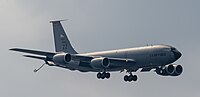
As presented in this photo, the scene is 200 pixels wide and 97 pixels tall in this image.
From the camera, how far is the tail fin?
130250 millimetres

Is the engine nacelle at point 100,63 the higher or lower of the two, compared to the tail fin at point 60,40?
lower

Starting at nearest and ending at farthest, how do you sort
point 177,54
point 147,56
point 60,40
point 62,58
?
point 177,54
point 147,56
point 62,58
point 60,40

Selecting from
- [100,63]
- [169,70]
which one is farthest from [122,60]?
[169,70]

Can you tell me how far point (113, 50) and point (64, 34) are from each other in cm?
1862

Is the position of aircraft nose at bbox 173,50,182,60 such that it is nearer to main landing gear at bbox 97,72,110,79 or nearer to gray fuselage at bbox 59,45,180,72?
gray fuselage at bbox 59,45,180,72

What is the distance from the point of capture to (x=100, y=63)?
112 metres

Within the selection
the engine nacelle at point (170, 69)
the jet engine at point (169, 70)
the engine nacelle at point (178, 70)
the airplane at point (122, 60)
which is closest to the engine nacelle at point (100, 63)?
the airplane at point (122, 60)

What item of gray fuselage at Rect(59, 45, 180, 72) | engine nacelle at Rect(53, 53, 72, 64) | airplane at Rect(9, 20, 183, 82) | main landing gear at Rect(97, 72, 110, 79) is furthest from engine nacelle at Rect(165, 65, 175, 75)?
engine nacelle at Rect(53, 53, 72, 64)

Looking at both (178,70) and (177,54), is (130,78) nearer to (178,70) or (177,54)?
(178,70)

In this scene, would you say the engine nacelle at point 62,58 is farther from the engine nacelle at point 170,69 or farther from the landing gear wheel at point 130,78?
the engine nacelle at point 170,69

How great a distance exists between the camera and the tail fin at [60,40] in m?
130

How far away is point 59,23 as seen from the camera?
135500 millimetres

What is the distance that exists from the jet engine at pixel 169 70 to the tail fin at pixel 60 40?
21.1 meters

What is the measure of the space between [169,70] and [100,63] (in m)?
11.2
